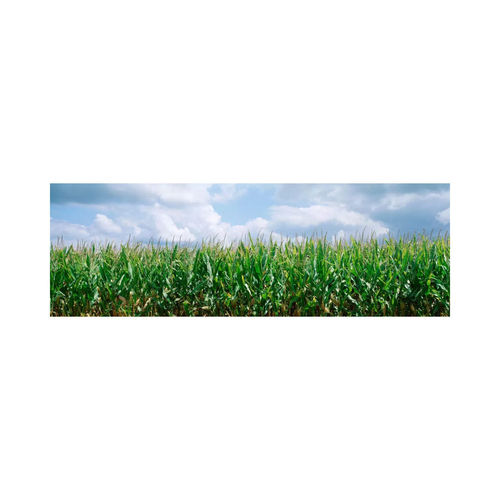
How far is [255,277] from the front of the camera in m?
4.12

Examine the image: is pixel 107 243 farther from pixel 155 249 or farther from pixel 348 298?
pixel 348 298

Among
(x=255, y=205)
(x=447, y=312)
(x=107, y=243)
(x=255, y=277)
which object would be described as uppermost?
(x=255, y=205)

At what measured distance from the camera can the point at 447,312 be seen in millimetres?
4055

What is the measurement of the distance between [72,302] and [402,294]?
2856 mm

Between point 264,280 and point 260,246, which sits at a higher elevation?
point 260,246

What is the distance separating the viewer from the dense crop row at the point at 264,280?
4.05 meters

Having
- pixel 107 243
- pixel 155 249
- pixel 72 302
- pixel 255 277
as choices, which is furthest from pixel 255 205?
pixel 72 302

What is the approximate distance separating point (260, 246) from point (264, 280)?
294mm

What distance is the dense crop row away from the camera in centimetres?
405

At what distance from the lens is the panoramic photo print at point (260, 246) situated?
4043 millimetres

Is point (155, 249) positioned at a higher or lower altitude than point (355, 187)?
lower

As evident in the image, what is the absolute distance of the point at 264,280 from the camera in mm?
4102
